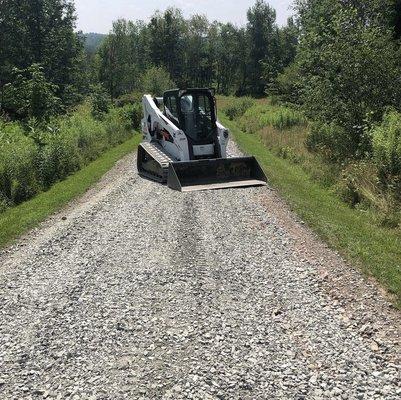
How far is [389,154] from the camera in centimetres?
1062

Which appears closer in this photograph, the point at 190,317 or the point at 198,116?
the point at 190,317

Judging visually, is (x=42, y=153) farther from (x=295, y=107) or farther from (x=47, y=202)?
(x=295, y=107)

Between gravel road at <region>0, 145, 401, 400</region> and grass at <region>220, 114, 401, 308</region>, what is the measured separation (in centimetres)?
31

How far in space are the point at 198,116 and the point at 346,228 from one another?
635 centimetres

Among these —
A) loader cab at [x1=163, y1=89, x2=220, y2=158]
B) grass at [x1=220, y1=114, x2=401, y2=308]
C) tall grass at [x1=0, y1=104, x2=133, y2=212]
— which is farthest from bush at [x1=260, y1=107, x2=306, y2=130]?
loader cab at [x1=163, y1=89, x2=220, y2=158]

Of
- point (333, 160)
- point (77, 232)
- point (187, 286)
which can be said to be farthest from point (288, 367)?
point (333, 160)

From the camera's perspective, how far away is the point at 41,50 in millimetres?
35469

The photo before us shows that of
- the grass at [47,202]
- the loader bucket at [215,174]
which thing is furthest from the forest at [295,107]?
the loader bucket at [215,174]

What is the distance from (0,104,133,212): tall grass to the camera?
11617mm

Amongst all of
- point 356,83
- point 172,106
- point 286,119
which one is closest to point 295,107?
point 286,119

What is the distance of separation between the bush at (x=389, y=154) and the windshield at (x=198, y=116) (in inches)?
188

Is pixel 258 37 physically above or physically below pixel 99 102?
above

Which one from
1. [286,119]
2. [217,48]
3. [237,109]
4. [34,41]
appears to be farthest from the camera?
[217,48]

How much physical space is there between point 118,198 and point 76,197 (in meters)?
1.29
